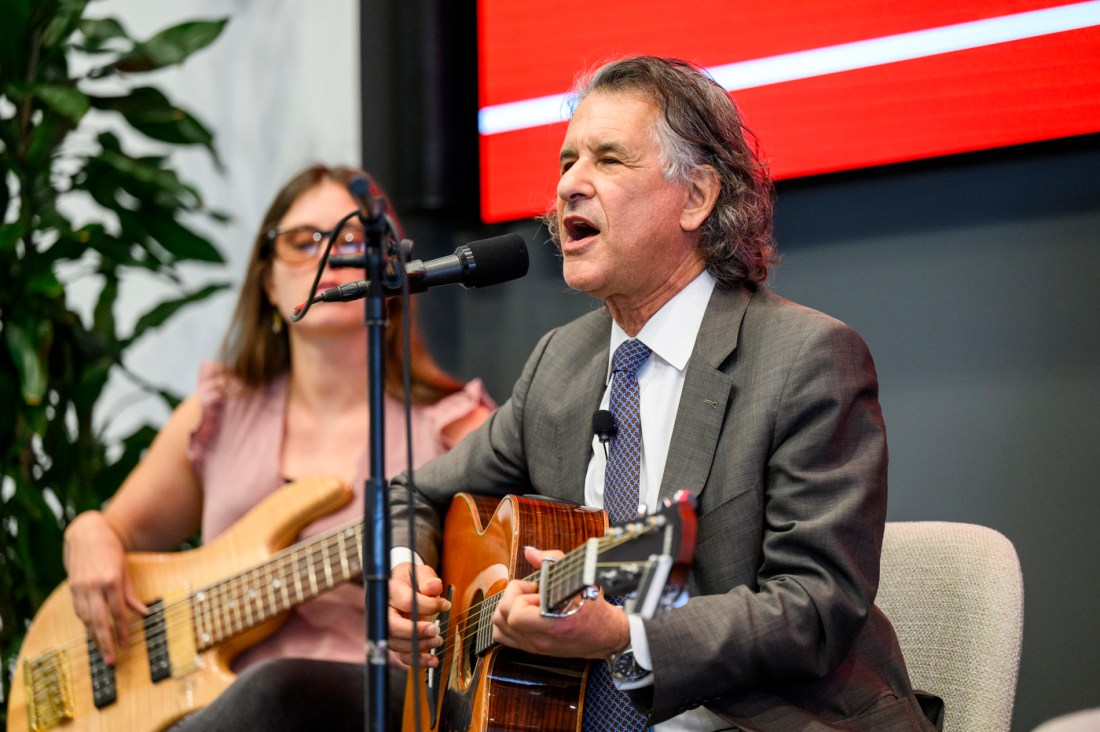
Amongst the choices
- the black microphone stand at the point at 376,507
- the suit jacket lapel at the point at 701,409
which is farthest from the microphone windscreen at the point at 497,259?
the suit jacket lapel at the point at 701,409

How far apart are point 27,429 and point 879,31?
2.22 meters

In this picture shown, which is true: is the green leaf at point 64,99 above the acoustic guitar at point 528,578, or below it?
above

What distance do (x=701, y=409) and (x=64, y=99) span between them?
1945 millimetres

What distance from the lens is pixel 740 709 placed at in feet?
5.20

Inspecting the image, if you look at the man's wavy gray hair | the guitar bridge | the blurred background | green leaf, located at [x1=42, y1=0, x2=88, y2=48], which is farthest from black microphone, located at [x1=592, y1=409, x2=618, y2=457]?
green leaf, located at [x1=42, y1=0, x2=88, y2=48]

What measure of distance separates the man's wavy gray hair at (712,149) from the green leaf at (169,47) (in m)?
1.58

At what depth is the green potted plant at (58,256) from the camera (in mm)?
2896

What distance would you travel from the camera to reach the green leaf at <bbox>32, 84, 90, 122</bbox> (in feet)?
9.33

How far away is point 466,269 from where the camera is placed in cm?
158

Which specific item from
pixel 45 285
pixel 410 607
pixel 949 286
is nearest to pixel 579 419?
pixel 410 607

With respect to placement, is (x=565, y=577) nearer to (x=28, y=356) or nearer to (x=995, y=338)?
(x=995, y=338)

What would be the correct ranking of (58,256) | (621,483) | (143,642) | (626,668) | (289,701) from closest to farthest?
(626,668) < (621,483) < (289,701) < (143,642) < (58,256)

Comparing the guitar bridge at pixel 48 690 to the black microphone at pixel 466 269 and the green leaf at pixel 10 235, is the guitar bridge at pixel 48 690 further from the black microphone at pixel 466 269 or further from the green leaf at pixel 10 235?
the black microphone at pixel 466 269

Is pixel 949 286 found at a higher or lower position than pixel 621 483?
higher
